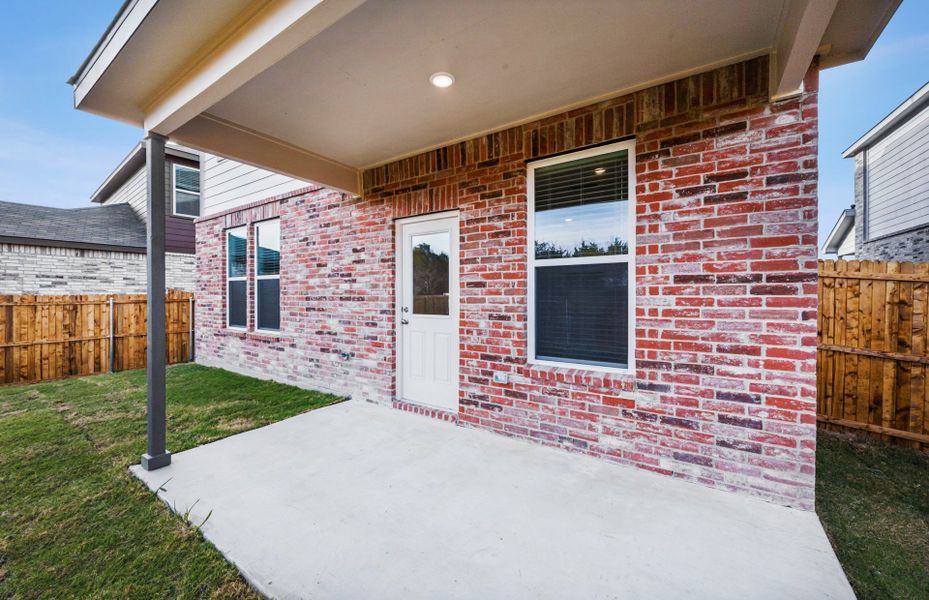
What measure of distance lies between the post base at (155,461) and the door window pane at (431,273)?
2.44 m

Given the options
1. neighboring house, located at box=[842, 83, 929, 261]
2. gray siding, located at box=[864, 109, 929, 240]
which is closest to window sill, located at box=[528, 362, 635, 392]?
neighboring house, located at box=[842, 83, 929, 261]

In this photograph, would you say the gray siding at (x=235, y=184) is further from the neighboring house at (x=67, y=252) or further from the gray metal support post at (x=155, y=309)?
the neighboring house at (x=67, y=252)

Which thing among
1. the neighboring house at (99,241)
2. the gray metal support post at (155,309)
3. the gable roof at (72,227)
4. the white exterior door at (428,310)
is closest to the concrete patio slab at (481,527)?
the gray metal support post at (155,309)

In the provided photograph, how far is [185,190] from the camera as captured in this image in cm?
988

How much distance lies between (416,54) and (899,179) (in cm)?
1008

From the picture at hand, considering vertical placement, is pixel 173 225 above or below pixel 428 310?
above

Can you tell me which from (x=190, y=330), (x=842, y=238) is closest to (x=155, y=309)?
(x=190, y=330)

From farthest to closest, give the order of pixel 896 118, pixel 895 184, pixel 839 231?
pixel 839 231
pixel 895 184
pixel 896 118

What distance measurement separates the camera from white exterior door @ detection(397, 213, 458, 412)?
12.9 ft

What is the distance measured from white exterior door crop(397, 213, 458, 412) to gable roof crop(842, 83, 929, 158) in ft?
29.3

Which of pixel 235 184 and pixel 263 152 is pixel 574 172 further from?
pixel 235 184

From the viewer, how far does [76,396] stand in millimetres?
4859

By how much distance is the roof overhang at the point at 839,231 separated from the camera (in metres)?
12.4

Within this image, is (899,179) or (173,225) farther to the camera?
(173,225)
